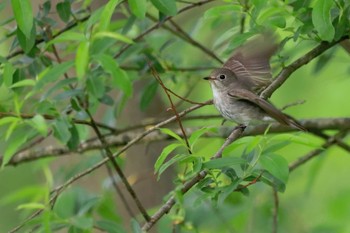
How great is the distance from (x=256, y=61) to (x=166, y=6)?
642 mm

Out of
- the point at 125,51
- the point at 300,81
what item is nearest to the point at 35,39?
the point at 125,51

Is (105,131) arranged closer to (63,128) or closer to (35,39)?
(35,39)

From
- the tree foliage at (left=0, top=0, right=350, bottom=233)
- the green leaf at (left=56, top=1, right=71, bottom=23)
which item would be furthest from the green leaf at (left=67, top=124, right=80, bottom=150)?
the green leaf at (left=56, top=1, right=71, bottom=23)

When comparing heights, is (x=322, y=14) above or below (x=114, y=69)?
below

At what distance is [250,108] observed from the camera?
3510 mm

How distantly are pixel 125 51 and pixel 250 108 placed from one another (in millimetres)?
842

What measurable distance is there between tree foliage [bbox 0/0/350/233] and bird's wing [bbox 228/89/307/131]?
0.39ft

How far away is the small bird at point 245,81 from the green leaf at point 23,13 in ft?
3.07

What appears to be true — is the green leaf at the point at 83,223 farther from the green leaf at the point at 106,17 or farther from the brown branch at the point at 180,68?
the brown branch at the point at 180,68

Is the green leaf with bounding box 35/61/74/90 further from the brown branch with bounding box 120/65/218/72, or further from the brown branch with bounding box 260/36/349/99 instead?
the brown branch with bounding box 120/65/218/72

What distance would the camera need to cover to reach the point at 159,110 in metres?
6.18

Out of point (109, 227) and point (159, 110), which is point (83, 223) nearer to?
point (109, 227)

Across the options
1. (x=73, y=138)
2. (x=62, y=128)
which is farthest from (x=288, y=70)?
(x=73, y=138)

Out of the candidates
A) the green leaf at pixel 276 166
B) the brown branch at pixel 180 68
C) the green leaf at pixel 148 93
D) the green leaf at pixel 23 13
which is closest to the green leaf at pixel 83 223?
the green leaf at pixel 276 166
